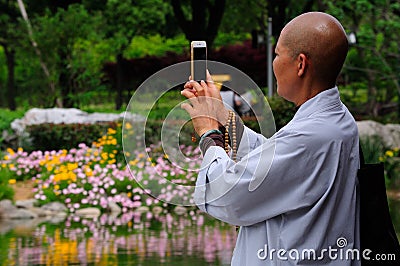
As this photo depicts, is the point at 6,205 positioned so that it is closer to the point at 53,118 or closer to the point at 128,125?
the point at 53,118

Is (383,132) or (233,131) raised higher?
(233,131)

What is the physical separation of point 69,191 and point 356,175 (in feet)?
36.7

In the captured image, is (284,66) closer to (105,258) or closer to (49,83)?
(105,258)

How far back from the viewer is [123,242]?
33.7ft

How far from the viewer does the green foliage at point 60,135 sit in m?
19.4

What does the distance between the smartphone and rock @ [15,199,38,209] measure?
10.9 meters

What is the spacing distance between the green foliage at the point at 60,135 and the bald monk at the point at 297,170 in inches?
658

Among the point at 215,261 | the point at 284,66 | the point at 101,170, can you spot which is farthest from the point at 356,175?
the point at 101,170

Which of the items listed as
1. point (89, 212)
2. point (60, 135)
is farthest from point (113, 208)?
point (60, 135)

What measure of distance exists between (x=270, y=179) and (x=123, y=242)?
7.77 metres

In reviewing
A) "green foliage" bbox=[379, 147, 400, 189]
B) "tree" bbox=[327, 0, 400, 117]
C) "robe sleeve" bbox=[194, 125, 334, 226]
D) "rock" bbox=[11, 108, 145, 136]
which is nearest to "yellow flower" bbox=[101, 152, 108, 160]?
"green foliage" bbox=[379, 147, 400, 189]

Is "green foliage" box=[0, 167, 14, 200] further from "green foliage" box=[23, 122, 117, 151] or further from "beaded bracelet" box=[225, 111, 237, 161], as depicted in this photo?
"beaded bracelet" box=[225, 111, 237, 161]

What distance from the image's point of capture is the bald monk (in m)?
2.66

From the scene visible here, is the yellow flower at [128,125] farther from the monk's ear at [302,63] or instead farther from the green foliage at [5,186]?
the green foliage at [5,186]
